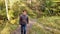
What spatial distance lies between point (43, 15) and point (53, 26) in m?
4.06

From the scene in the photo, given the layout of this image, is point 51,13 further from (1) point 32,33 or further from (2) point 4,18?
(1) point 32,33

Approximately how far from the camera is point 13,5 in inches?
675

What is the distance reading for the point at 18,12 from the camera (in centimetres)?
1750

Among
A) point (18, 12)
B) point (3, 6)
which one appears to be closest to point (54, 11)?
point (18, 12)

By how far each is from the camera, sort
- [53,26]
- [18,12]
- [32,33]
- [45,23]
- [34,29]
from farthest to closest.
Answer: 1. [18,12]
2. [45,23]
3. [53,26]
4. [34,29]
5. [32,33]

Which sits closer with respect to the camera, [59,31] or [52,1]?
[59,31]

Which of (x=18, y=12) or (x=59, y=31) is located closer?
(x=59, y=31)

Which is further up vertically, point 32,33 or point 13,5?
point 13,5

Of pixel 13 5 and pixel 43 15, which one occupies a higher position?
pixel 13 5

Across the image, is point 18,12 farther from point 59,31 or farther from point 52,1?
point 59,31

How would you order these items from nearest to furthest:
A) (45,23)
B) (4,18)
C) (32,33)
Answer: (32,33)
(45,23)
(4,18)

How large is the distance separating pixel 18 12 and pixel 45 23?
12.8 feet

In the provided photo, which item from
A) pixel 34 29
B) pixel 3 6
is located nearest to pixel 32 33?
pixel 34 29

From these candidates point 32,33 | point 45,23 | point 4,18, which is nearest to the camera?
point 32,33
